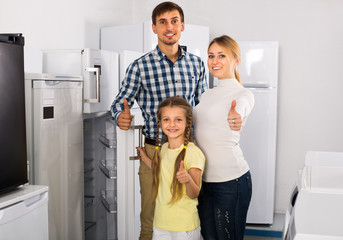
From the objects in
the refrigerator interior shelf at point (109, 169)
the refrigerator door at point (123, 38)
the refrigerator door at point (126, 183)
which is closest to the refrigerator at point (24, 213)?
the refrigerator door at point (126, 183)

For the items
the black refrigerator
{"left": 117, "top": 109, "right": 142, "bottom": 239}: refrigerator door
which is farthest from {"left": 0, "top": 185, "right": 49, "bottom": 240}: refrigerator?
{"left": 117, "top": 109, "right": 142, "bottom": 239}: refrigerator door

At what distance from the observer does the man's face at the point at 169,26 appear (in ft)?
6.86

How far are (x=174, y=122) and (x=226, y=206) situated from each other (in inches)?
16.9

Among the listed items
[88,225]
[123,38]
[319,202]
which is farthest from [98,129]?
[319,202]

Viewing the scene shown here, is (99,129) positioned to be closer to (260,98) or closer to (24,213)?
(24,213)

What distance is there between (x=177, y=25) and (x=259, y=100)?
2.03 m

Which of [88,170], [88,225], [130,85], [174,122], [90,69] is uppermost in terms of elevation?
[90,69]

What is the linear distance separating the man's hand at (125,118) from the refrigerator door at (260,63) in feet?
6.79

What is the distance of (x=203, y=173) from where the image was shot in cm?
191

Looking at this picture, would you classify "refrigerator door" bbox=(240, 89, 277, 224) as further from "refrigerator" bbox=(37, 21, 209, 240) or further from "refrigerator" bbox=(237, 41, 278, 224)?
"refrigerator" bbox=(37, 21, 209, 240)

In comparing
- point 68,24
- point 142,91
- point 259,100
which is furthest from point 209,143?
point 259,100

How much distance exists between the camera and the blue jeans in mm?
1845

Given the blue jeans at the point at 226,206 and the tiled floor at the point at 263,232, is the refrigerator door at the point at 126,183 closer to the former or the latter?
Answer: the blue jeans at the point at 226,206

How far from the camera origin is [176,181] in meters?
1.90
